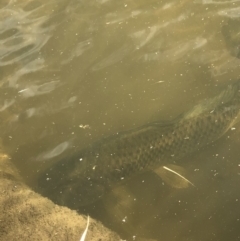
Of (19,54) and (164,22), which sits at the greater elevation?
(19,54)

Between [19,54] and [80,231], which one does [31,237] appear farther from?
[19,54]

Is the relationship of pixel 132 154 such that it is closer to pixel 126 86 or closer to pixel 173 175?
pixel 173 175

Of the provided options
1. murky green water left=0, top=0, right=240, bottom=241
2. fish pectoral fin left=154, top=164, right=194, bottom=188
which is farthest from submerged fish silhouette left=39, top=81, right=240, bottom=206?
murky green water left=0, top=0, right=240, bottom=241

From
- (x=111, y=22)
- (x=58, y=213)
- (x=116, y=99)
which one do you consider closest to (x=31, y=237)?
(x=58, y=213)

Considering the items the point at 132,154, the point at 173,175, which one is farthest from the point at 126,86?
the point at 173,175

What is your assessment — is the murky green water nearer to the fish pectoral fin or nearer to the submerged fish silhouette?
the fish pectoral fin
